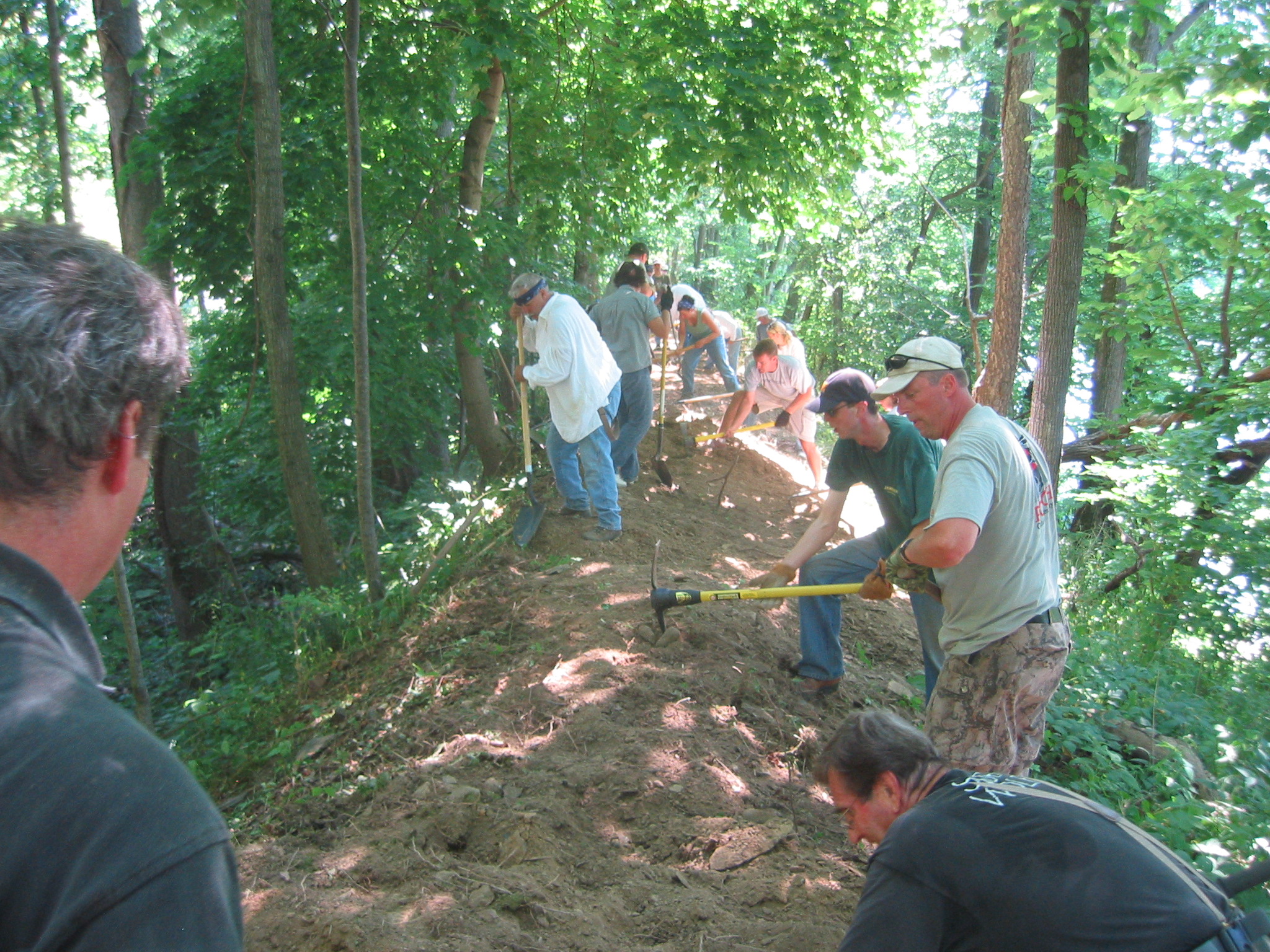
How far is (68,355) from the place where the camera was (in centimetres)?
100

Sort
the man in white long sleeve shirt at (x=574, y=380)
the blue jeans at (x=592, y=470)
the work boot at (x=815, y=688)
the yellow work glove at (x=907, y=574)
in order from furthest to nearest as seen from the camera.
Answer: the blue jeans at (x=592, y=470), the man in white long sleeve shirt at (x=574, y=380), the work boot at (x=815, y=688), the yellow work glove at (x=907, y=574)

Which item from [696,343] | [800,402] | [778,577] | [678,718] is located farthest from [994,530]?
[696,343]

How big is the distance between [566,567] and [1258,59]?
5.24 meters

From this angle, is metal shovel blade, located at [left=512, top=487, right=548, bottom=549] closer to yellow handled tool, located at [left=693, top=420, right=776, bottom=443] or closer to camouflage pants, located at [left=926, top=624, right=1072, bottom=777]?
yellow handled tool, located at [left=693, top=420, right=776, bottom=443]

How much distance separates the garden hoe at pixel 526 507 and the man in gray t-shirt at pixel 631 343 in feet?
2.86

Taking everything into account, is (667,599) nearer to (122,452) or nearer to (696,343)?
(122,452)

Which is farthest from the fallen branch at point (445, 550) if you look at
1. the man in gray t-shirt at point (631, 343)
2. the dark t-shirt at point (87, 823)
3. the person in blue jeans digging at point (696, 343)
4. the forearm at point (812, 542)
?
the dark t-shirt at point (87, 823)

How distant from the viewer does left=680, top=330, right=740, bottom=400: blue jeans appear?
12.4 metres

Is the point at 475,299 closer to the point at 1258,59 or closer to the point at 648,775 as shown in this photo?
the point at 648,775

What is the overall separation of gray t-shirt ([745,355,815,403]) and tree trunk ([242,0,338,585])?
4851mm

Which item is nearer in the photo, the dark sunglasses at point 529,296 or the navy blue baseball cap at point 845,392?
the navy blue baseball cap at point 845,392

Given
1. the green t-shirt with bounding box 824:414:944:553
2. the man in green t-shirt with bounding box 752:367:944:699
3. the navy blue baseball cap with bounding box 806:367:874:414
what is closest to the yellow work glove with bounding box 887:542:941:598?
the man in green t-shirt with bounding box 752:367:944:699

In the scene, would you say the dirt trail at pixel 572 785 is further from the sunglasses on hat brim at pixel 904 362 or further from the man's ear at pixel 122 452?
the man's ear at pixel 122 452

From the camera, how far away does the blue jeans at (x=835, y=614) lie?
15.4 ft
